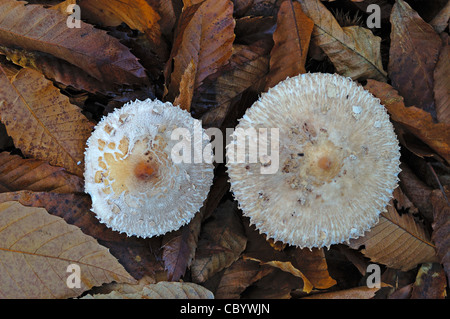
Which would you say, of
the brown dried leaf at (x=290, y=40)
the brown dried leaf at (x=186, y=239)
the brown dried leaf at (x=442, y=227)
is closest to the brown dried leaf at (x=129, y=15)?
the brown dried leaf at (x=290, y=40)

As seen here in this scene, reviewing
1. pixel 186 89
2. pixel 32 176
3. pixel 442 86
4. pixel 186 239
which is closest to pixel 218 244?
pixel 186 239

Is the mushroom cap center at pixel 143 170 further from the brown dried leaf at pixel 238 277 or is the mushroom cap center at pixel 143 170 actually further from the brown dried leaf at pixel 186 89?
the brown dried leaf at pixel 238 277

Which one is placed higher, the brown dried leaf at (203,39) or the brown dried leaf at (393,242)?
the brown dried leaf at (203,39)

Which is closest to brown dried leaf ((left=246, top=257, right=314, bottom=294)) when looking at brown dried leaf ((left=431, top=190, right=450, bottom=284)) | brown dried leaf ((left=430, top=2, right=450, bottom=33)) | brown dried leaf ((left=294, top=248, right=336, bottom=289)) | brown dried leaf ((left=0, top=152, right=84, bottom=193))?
brown dried leaf ((left=294, top=248, right=336, bottom=289))

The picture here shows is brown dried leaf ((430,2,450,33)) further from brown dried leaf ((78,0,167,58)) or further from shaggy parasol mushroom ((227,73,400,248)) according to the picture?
brown dried leaf ((78,0,167,58))

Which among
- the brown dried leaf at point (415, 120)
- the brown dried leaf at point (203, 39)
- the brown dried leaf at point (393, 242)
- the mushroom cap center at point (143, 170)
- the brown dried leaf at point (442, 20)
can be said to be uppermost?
the brown dried leaf at point (442, 20)

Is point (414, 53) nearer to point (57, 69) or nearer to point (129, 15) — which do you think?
point (129, 15)

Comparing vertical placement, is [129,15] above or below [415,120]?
above
